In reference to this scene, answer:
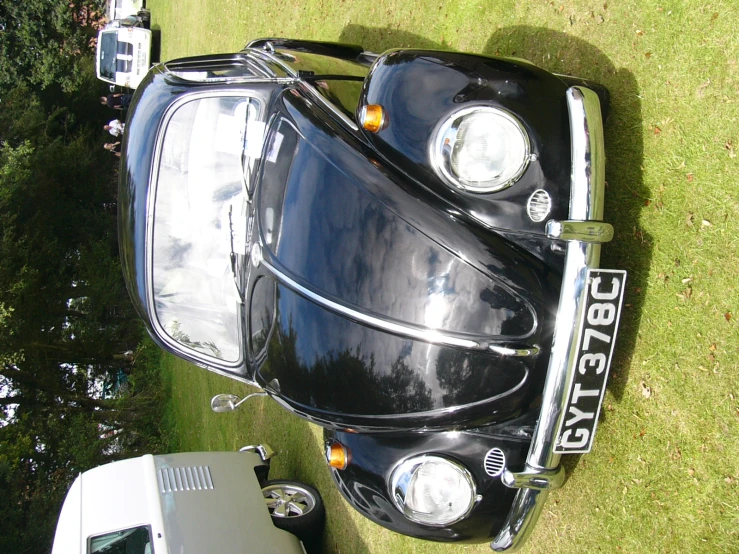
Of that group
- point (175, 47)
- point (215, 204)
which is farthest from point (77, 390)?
point (215, 204)

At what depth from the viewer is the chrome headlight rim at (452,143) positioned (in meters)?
2.61

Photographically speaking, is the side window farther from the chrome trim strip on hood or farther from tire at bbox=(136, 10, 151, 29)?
tire at bbox=(136, 10, 151, 29)

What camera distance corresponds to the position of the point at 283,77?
3529 millimetres

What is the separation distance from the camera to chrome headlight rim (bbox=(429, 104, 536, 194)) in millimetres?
2607

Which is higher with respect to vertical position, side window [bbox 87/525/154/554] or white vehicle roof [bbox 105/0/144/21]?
white vehicle roof [bbox 105/0/144/21]

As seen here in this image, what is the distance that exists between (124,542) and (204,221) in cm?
251

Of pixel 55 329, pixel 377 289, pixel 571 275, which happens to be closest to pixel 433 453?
pixel 377 289

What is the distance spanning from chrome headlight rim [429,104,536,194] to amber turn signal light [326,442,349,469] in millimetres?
1421

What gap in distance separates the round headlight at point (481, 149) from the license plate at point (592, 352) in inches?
21.0

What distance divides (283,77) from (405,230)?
4.52ft

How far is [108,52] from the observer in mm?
14523

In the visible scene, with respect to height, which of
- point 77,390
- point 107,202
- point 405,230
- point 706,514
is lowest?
point 77,390

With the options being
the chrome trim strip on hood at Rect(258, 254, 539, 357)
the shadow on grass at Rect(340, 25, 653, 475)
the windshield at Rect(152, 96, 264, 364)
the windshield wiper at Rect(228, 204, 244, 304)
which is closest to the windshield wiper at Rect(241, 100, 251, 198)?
the windshield at Rect(152, 96, 264, 364)

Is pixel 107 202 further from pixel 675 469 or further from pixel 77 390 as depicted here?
pixel 675 469
